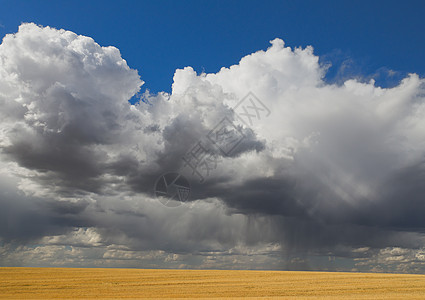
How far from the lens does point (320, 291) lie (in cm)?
4469

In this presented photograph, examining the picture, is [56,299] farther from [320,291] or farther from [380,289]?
[380,289]

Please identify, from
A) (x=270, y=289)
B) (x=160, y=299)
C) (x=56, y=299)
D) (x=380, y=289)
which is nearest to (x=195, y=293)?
(x=160, y=299)

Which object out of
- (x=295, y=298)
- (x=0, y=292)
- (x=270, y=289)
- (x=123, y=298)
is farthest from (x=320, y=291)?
(x=0, y=292)

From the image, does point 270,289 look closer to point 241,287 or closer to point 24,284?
point 241,287

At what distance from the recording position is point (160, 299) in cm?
3694

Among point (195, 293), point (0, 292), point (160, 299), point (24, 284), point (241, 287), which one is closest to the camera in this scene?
point (160, 299)

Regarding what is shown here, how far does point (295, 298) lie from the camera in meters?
37.0

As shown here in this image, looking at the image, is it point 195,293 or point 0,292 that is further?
point 0,292

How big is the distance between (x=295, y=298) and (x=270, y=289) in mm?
10178

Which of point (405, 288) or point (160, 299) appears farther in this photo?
point (405, 288)

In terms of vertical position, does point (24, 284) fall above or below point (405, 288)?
above

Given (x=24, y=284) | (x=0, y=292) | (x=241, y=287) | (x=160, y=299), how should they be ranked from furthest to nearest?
(x=24, y=284) → (x=241, y=287) → (x=0, y=292) → (x=160, y=299)

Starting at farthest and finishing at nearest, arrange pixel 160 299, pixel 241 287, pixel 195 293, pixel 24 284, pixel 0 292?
Result: pixel 24 284 → pixel 241 287 → pixel 0 292 → pixel 195 293 → pixel 160 299

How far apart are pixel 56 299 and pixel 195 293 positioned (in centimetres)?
1658
